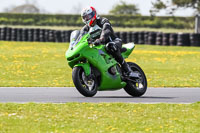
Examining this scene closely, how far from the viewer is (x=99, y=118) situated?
853 cm

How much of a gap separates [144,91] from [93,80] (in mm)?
1244

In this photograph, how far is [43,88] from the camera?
42.5ft

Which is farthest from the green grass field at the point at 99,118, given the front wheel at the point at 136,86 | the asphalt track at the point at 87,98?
the front wheel at the point at 136,86

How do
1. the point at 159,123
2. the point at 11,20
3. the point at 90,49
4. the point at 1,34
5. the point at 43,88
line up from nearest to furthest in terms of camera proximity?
the point at 159,123
the point at 90,49
the point at 43,88
the point at 1,34
the point at 11,20

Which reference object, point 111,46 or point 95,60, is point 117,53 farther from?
point 95,60

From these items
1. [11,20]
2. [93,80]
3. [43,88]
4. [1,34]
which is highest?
[93,80]

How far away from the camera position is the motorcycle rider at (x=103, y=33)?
11.0m

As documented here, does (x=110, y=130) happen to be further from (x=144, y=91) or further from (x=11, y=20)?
(x=11, y=20)

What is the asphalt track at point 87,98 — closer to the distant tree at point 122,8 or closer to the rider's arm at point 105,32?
the rider's arm at point 105,32

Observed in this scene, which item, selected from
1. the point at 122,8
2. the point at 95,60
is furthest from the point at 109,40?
the point at 122,8

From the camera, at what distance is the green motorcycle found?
10.7 meters

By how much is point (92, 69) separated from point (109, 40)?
0.68 m

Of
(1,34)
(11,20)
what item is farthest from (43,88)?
(11,20)

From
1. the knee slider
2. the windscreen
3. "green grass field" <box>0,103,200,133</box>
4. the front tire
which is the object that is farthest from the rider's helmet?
"green grass field" <box>0,103,200,133</box>
